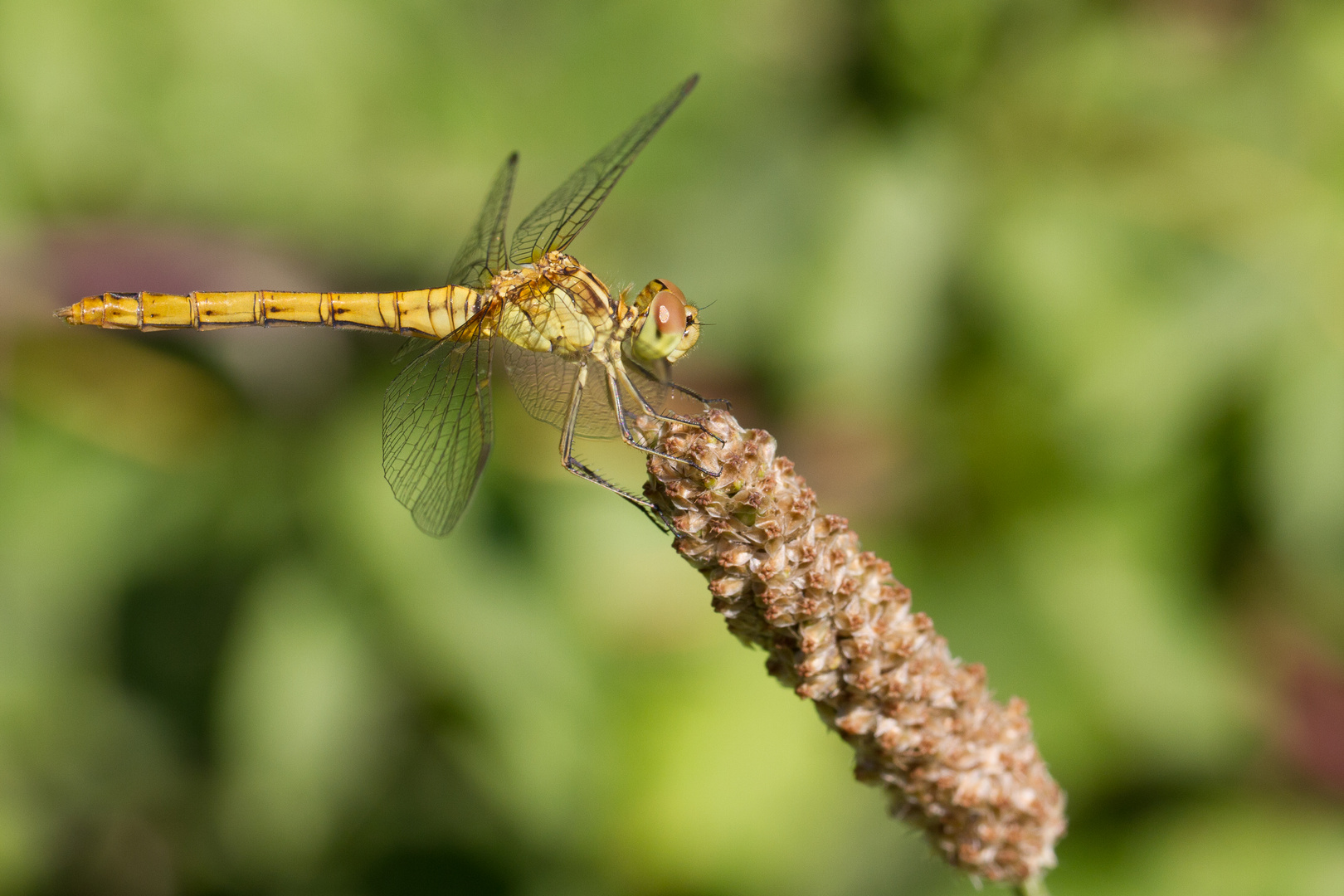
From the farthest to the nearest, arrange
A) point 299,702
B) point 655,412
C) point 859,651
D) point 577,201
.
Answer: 1. point 299,702
2. point 577,201
3. point 655,412
4. point 859,651

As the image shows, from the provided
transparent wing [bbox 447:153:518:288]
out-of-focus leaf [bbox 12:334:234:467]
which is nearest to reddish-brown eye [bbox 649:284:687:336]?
transparent wing [bbox 447:153:518:288]

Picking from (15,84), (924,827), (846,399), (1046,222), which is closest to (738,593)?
(924,827)

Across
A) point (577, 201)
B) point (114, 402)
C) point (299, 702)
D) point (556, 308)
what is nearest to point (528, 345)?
point (556, 308)

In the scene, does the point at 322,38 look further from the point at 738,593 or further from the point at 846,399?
the point at 738,593

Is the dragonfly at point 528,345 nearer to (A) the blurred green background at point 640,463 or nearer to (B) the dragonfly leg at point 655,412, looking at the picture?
(B) the dragonfly leg at point 655,412

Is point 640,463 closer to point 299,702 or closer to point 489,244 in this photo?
point 489,244
